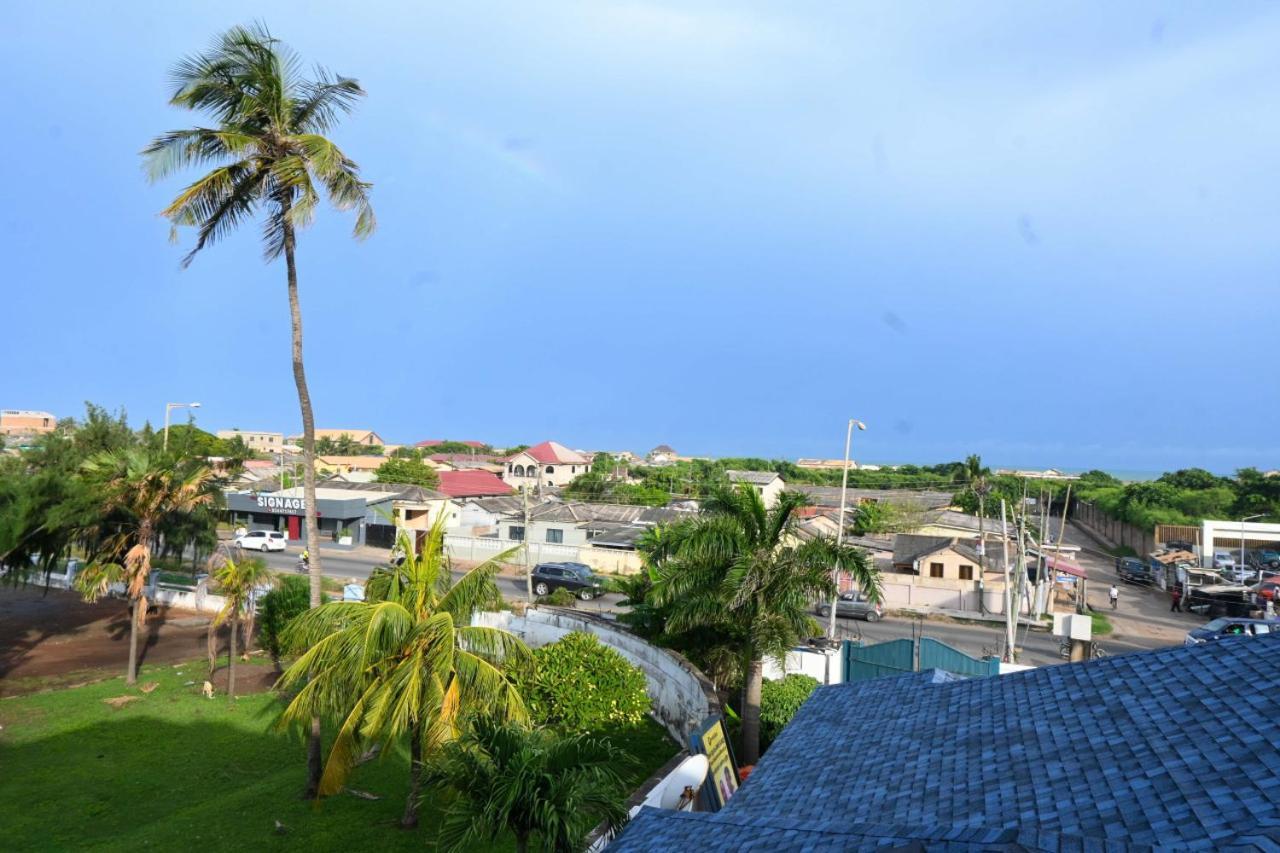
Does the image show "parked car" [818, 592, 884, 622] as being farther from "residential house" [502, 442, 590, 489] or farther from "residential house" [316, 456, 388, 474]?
"residential house" [316, 456, 388, 474]

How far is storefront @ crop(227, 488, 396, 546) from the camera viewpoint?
54781 millimetres

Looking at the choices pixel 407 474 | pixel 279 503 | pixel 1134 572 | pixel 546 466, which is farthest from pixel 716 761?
pixel 546 466

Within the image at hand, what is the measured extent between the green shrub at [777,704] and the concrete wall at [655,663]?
2191 mm

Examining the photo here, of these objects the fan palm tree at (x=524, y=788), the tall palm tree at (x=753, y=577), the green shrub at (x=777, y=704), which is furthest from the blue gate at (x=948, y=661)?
the fan palm tree at (x=524, y=788)

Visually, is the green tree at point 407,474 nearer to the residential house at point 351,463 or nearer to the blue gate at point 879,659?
the residential house at point 351,463

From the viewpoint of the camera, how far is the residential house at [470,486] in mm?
→ 68938

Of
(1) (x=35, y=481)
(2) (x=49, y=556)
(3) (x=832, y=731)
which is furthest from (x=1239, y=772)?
(2) (x=49, y=556)

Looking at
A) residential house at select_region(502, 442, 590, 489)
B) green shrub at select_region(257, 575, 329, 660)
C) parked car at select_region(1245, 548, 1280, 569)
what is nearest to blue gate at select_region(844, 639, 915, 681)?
green shrub at select_region(257, 575, 329, 660)

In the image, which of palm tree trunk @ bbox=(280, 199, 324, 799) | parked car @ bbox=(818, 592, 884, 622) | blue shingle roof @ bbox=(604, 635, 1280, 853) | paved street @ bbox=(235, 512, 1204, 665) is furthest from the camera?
parked car @ bbox=(818, 592, 884, 622)

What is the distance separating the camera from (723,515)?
1698 cm

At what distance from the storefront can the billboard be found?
146 feet

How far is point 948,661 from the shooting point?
64.2 ft

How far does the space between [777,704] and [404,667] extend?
401 inches

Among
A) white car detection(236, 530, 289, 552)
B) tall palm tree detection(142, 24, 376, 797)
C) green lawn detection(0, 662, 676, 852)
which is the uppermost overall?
tall palm tree detection(142, 24, 376, 797)
